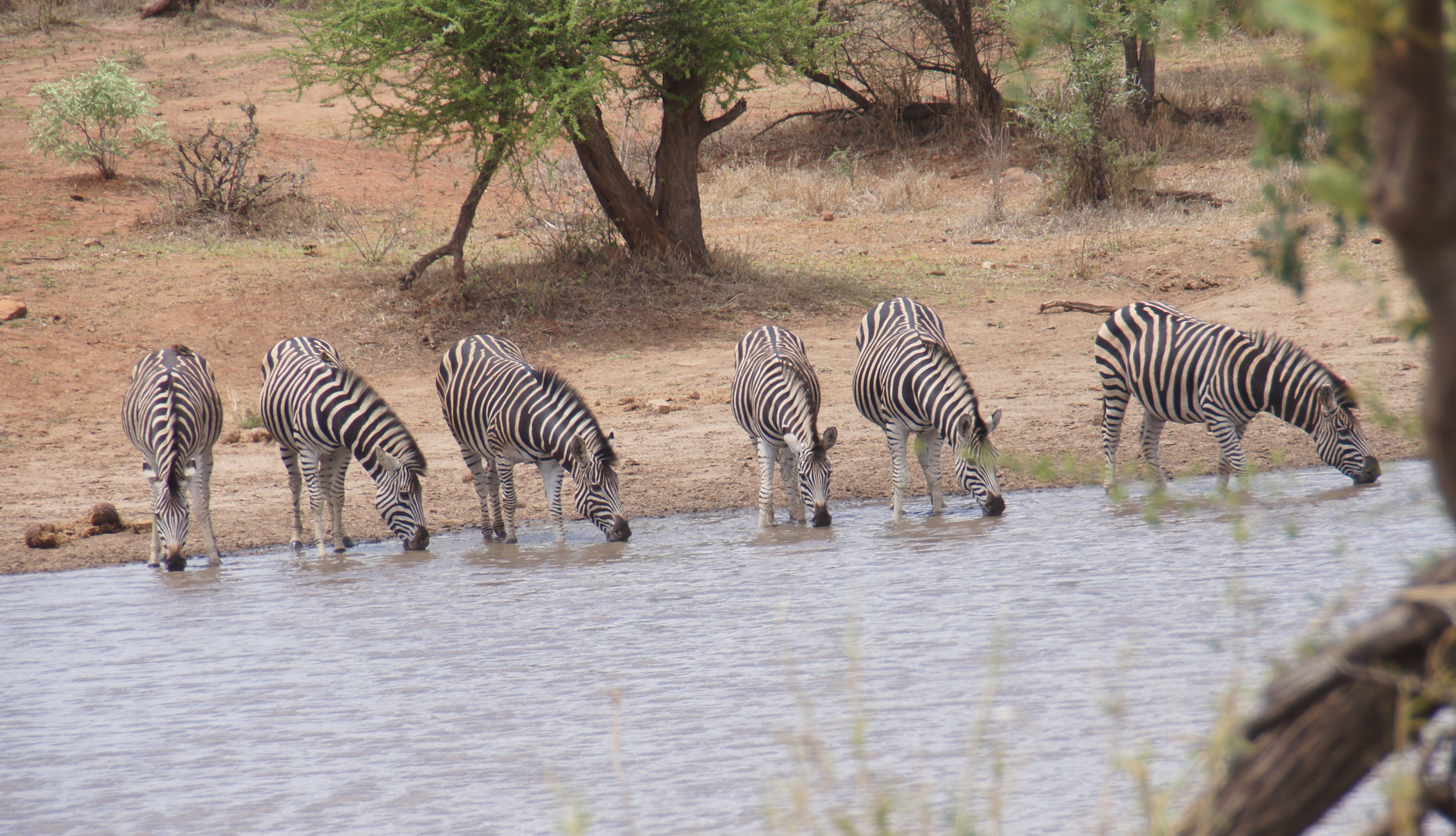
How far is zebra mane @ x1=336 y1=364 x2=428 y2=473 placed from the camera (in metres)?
9.27

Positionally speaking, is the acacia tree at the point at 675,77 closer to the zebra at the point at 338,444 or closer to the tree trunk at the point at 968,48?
the zebra at the point at 338,444

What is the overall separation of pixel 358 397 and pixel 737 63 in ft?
23.8

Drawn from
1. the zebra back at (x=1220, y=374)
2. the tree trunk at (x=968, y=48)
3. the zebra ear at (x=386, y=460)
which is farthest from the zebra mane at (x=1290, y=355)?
the tree trunk at (x=968, y=48)

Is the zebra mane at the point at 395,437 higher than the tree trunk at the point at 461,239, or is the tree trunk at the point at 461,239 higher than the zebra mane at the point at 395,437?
the tree trunk at the point at 461,239

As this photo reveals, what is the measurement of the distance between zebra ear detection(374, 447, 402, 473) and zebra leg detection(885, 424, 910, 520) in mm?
3549

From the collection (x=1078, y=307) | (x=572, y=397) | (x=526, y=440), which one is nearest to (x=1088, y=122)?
(x=1078, y=307)

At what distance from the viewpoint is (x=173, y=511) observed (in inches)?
342

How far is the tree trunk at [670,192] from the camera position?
610 inches

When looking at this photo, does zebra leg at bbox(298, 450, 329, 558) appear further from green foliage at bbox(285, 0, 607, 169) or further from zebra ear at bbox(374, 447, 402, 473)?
green foliage at bbox(285, 0, 607, 169)

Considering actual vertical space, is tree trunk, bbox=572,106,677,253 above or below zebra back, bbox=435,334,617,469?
above

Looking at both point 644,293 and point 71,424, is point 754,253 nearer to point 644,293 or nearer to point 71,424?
point 644,293

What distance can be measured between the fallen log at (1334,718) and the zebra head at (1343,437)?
7.51 m

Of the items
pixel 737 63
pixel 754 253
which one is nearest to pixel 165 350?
pixel 737 63

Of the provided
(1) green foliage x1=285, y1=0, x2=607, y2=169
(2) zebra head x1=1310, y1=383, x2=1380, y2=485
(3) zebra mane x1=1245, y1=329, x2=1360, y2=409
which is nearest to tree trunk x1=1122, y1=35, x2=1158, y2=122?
(1) green foliage x1=285, y1=0, x2=607, y2=169
